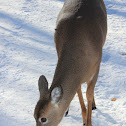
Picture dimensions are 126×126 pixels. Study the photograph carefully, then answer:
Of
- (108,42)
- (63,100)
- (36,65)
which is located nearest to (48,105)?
(63,100)

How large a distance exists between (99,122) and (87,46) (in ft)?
4.93

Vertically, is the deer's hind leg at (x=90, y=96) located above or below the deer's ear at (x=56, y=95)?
below

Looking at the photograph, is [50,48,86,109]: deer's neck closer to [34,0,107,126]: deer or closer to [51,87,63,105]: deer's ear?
[34,0,107,126]: deer

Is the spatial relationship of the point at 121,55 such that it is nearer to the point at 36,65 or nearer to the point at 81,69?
the point at 36,65

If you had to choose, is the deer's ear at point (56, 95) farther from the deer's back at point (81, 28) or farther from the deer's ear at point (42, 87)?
the deer's back at point (81, 28)

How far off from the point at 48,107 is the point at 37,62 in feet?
11.0

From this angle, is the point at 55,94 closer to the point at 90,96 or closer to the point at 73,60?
the point at 73,60

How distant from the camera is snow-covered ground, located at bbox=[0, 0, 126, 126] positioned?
218 inches

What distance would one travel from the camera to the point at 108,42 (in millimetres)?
7840

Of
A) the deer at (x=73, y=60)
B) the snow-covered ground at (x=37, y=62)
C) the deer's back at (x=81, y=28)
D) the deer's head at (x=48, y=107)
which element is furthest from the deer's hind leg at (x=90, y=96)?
the deer's head at (x=48, y=107)

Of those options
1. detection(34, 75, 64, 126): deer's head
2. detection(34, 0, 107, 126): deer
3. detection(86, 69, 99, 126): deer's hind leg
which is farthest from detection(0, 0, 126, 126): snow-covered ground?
detection(34, 75, 64, 126): deer's head

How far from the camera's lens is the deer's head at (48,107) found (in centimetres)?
385

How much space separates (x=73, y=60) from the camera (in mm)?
4492

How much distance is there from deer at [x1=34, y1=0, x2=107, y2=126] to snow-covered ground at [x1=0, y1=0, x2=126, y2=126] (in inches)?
18.1
